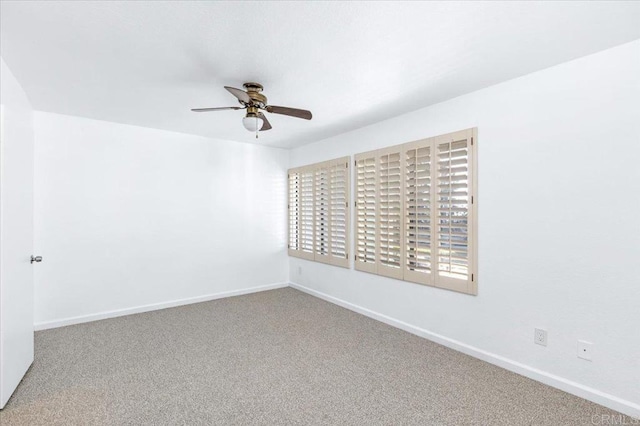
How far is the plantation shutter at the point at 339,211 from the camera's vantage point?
416 centimetres

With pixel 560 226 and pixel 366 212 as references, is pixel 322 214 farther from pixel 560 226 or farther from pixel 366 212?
pixel 560 226

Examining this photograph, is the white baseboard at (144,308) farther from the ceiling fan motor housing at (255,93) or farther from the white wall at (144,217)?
the ceiling fan motor housing at (255,93)

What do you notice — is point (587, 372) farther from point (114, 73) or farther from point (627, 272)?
point (114, 73)

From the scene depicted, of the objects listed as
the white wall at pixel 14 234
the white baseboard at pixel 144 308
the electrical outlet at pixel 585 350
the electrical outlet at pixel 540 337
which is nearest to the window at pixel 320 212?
the white baseboard at pixel 144 308

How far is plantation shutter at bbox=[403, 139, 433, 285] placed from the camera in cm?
→ 311

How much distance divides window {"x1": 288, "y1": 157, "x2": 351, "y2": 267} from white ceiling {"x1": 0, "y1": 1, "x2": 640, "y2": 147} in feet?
4.72

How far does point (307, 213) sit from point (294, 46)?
3.06 metres

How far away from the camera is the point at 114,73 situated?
2.42 meters

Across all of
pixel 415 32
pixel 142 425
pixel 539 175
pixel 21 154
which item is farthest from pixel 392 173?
pixel 21 154

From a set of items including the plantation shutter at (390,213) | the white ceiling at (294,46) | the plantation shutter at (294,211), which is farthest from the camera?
the plantation shutter at (294,211)

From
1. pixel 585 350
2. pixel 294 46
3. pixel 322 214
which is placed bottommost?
pixel 585 350

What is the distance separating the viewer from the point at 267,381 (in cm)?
236

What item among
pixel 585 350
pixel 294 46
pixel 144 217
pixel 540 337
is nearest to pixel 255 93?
pixel 294 46

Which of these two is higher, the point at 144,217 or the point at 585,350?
the point at 144,217
